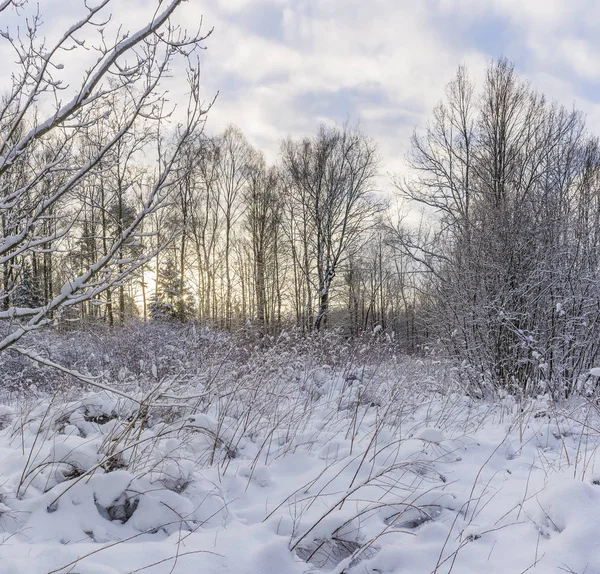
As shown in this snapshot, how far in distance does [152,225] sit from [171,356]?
13.5 m

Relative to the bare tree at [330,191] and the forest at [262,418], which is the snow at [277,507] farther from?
the bare tree at [330,191]

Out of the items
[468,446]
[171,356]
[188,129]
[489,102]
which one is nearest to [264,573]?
[188,129]

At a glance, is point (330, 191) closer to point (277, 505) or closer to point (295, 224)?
point (295, 224)

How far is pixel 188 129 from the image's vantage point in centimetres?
212

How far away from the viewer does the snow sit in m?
1.90

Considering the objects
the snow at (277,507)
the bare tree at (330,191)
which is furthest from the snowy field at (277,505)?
the bare tree at (330,191)

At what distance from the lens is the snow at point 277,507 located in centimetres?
190

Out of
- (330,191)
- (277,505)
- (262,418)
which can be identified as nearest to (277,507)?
(277,505)

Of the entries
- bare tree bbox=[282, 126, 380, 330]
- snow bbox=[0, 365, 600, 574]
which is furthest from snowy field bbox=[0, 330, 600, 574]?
bare tree bbox=[282, 126, 380, 330]

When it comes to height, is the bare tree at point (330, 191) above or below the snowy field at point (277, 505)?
above

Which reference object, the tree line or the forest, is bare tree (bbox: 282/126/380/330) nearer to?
the tree line

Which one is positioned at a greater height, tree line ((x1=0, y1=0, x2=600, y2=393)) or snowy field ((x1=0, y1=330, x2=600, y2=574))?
tree line ((x1=0, y1=0, x2=600, y2=393))

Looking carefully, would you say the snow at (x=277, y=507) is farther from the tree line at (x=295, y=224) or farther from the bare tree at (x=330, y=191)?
the bare tree at (x=330, y=191)

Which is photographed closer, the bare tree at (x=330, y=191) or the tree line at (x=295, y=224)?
the tree line at (x=295, y=224)
